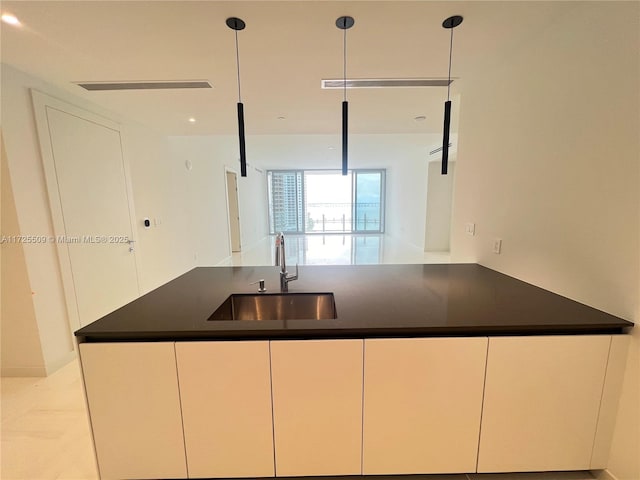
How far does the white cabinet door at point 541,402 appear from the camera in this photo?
1126mm

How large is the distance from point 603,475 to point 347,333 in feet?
4.86

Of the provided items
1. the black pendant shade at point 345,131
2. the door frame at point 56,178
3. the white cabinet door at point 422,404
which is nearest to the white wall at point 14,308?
the door frame at point 56,178

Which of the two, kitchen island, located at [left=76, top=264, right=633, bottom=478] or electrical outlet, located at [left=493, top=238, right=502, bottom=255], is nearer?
kitchen island, located at [left=76, top=264, right=633, bottom=478]

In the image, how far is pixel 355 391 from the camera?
3.74ft

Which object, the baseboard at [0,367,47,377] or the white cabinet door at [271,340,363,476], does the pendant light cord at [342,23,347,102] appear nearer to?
the white cabinet door at [271,340,363,476]

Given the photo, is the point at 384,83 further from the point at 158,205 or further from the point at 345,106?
the point at 158,205

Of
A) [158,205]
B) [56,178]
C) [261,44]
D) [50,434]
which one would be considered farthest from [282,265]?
[158,205]

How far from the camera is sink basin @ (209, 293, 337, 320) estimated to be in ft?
5.16

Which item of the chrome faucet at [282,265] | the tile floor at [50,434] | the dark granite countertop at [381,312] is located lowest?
the tile floor at [50,434]

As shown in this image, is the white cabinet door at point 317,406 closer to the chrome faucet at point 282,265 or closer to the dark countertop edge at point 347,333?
the dark countertop edge at point 347,333

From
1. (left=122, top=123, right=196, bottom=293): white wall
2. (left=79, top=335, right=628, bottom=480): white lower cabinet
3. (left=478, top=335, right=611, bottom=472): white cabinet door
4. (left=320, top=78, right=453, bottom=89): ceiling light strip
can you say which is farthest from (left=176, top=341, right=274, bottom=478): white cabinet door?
(left=122, top=123, right=196, bottom=293): white wall

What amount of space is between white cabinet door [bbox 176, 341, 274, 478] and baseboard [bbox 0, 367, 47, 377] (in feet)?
6.55

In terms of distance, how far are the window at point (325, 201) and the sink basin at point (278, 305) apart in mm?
9071

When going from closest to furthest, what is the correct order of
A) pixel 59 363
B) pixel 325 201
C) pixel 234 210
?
Result: 1. pixel 59 363
2. pixel 234 210
3. pixel 325 201
